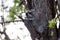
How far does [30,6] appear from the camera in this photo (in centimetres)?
138

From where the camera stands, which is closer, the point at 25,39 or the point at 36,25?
the point at 36,25

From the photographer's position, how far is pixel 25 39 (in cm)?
257

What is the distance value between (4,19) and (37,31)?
0.90 feet

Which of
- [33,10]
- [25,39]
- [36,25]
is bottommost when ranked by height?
[25,39]

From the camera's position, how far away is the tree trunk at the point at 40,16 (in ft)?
4.28

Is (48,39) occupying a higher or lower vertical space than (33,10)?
lower

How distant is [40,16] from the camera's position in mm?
1345

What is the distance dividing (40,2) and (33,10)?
0.09 meters

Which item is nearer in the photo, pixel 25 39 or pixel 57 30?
pixel 57 30

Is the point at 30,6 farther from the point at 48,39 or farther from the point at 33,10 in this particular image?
the point at 48,39

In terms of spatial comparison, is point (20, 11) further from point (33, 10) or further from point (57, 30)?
point (57, 30)

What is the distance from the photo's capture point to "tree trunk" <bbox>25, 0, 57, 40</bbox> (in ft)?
4.28

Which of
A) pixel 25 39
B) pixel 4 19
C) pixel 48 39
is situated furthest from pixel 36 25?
pixel 25 39

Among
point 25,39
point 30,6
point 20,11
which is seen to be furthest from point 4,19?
point 25,39
